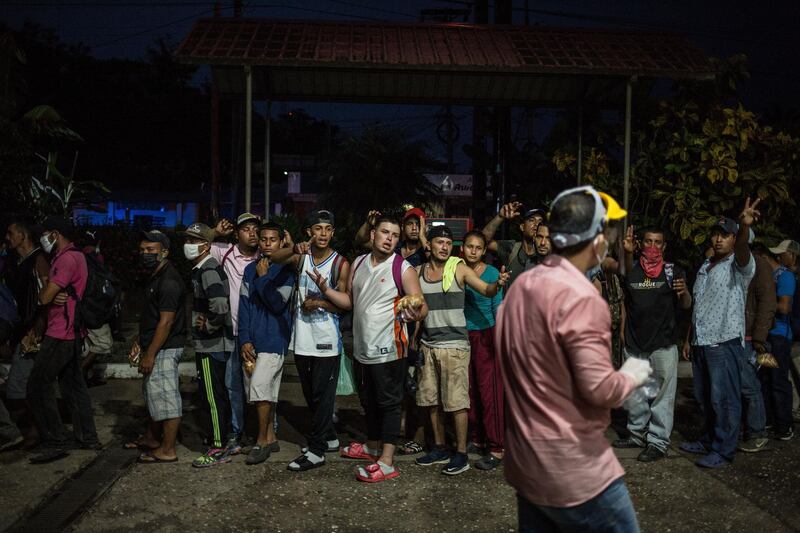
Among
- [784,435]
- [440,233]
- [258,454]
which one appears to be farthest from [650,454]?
[258,454]

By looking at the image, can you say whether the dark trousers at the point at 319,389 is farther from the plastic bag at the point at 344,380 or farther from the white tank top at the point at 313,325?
the plastic bag at the point at 344,380

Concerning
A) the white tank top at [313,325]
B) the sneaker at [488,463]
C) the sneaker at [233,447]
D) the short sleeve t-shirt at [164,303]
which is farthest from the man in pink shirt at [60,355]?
the sneaker at [488,463]

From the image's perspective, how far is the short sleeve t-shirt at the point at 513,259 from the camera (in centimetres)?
668

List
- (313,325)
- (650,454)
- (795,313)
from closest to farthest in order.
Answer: (313,325), (650,454), (795,313)

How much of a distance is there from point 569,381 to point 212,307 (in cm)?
400

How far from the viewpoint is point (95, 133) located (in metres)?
36.0

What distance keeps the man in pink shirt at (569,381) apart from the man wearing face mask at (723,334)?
385 cm

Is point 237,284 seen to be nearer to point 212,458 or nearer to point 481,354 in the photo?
point 212,458

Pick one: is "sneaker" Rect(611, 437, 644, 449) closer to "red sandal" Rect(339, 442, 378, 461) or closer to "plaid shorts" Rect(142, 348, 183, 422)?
"red sandal" Rect(339, 442, 378, 461)

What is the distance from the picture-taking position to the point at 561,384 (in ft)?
8.84

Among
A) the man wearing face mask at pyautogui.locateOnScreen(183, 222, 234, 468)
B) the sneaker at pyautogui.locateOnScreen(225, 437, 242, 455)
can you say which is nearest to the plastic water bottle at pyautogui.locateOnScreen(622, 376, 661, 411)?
the man wearing face mask at pyautogui.locateOnScreen(183, 222, 234, 468)

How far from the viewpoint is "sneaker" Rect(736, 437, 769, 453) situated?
21.4ft

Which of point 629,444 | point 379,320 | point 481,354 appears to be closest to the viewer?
→ point 379,320

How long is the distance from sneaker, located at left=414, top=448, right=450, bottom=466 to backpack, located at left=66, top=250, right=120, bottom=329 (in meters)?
2.91
